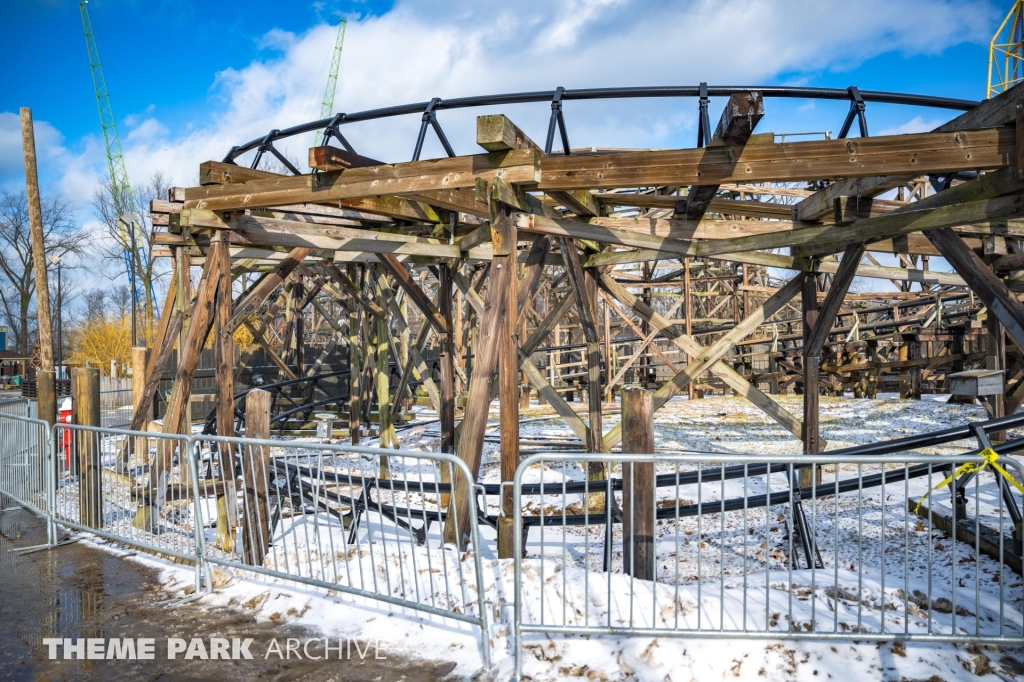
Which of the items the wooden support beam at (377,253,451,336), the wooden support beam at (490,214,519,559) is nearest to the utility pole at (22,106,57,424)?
the wooden support beam at (377,253,451,336)

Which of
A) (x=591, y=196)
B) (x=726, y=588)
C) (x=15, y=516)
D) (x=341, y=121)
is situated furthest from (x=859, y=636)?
(x=15, y=516)

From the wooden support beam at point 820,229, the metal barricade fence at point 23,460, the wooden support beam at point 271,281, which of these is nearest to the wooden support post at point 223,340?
the wooden support beam at point 271,281

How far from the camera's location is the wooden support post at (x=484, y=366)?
5.06m

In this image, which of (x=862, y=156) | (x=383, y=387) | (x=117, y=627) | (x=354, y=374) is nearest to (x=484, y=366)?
(x=117, y=627)

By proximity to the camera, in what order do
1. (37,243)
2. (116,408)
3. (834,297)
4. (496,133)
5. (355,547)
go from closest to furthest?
(496,133) → (355,547) → (834,297) → (37,243) → (116,408)

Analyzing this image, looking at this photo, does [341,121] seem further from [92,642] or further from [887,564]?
[887,564]

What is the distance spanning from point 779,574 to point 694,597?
0.80m

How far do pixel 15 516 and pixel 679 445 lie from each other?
8.59m

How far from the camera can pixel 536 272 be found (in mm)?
6660

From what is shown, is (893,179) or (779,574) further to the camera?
(893,179)

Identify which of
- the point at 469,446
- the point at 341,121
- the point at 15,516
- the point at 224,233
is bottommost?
the point at 15,516

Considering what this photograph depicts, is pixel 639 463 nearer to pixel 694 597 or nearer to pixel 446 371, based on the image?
pixel 694 597

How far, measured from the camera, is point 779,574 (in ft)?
14.4

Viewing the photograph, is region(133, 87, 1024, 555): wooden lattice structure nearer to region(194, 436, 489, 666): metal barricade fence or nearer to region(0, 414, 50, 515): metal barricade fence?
region(194, 436, 489, 666): metal barricade fence
